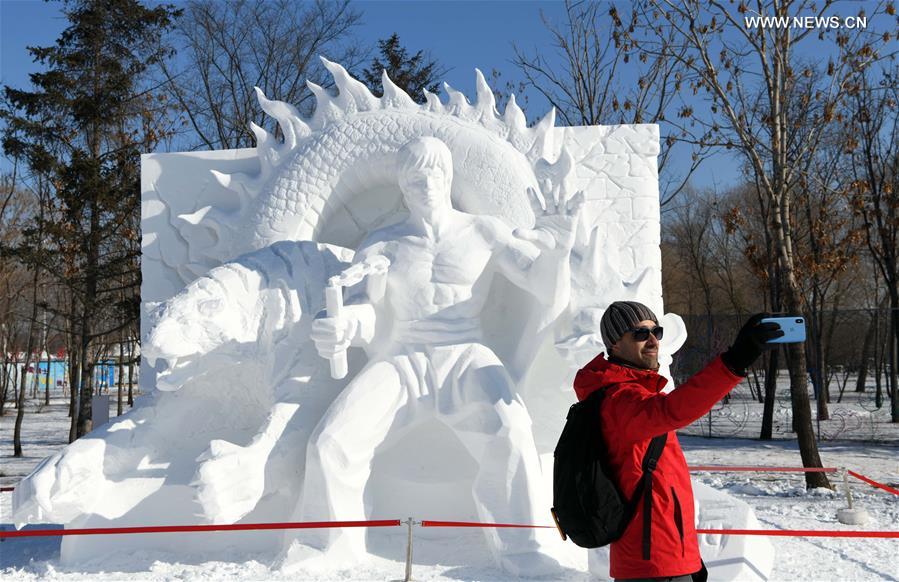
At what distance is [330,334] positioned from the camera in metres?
3.80

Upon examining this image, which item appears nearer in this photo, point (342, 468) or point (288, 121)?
point (342, 468)

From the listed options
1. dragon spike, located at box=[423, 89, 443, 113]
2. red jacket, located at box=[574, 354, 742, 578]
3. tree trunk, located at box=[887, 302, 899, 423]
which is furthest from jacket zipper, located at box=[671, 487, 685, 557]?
tree trunk, located at box=[887, 302, 899, 423]

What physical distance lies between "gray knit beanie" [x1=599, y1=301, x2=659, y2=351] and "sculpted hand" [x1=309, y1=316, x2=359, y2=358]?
2.14m

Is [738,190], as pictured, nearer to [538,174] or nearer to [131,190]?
[131,190]

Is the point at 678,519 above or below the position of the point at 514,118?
below

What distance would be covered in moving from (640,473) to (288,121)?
4353 mm

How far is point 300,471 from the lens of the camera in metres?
4.15

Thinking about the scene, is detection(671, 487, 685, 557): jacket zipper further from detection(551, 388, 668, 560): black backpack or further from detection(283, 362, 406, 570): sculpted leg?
detection(283, 362, 406, 570): sculpted leg

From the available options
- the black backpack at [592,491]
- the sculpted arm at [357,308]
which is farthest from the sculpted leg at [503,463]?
the black backpack at [592,491]

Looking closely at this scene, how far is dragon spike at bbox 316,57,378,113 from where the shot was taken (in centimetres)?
538

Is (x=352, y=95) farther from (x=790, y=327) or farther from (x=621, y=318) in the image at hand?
(x=790, y=327)

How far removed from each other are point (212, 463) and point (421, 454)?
1.19 m

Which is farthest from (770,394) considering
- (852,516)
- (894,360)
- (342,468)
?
(342,468)

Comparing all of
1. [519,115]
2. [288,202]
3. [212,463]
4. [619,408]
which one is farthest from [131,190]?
[619,408]
